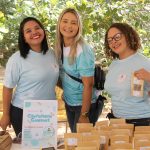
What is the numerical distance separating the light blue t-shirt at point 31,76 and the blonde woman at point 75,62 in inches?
3.4

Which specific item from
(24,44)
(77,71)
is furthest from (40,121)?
(24,44)

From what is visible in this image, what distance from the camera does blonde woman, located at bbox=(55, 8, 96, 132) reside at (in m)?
2.24

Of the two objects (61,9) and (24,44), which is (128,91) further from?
(61,9)

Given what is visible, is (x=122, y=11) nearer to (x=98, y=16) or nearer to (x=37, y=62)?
(x=98, y=16)

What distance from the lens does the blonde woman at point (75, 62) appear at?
7.36ft

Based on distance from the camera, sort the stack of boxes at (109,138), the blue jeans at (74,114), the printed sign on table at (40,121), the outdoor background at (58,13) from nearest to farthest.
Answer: the stack of boxes at (109,138) → the printed sign on table at (40,121) → the blue jeans at (74,114) → the outdoor background at (58,13)

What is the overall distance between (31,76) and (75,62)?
0.95 feet

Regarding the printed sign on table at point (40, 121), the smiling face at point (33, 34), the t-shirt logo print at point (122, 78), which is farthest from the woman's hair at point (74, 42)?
the printed sign on table at point (40, 121)

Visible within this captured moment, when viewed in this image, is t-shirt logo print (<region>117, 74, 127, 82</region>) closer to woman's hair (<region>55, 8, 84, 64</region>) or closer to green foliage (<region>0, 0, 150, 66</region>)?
woman's hair (<region>55, 8, 84, 64</region>)

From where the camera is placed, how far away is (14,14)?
149 inches

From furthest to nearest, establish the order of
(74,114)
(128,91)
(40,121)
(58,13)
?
(58,13)
(74,114)
(128,91)
(40,121)

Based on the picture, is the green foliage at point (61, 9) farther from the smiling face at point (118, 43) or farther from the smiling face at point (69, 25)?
the smiling face at point (118, 43)

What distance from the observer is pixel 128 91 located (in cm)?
204

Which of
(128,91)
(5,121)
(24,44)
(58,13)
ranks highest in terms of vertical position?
(58,13)
